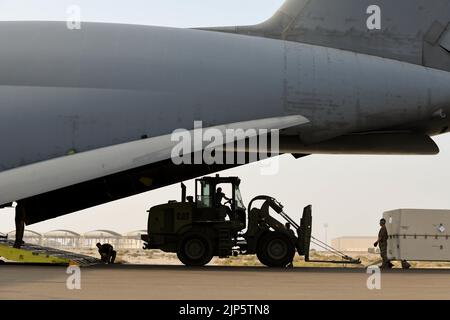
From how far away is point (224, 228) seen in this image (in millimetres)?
16812

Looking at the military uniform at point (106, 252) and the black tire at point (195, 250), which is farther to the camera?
the military uniform at point (106, 252)

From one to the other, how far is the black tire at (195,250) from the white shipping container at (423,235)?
5918mm

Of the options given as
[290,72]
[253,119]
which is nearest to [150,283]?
[253,119]

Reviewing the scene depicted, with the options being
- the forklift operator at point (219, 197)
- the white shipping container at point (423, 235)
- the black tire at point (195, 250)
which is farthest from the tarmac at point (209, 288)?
the white shipping container at point (423, 235)

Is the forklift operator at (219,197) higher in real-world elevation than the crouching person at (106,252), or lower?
higher

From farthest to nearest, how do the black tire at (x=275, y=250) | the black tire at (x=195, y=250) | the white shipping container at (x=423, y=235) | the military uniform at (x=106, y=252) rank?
1. the white shipping container at (x=423, y=235)
2. the military uniform at (x=106, y=252)
3. the black tire at (x=275, y=250)
4. the black tire at (x=195, y=250)

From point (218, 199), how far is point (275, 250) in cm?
201

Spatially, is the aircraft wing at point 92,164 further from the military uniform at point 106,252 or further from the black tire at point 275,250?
the military uniform at point 106,252

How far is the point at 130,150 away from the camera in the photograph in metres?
15.0

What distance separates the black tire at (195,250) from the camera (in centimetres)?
1639

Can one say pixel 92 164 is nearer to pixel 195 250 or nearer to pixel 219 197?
pixel 195 250

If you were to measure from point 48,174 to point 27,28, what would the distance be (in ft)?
13.6

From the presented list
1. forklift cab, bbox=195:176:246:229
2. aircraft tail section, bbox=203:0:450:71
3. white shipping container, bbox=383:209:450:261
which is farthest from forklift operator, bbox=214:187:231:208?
white shipping container, bbox=383:209:450:261

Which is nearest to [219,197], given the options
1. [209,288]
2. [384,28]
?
[384,28]
